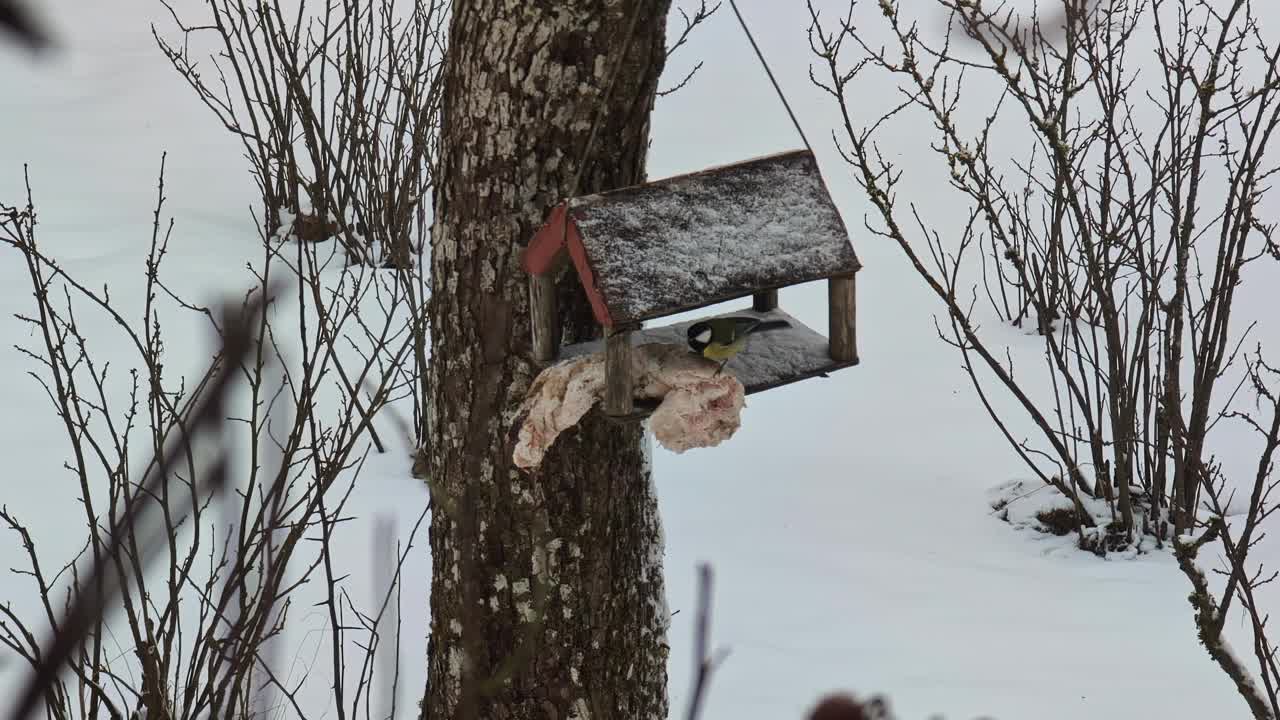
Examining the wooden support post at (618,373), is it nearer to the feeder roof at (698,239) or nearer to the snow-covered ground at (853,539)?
the feeder roof at (698,239)

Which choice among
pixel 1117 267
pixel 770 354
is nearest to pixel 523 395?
pixel 770 354

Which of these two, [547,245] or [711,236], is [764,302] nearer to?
[711,236]

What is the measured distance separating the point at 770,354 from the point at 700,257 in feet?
1.19

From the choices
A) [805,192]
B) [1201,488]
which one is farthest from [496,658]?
[1201,488]

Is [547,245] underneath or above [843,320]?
above

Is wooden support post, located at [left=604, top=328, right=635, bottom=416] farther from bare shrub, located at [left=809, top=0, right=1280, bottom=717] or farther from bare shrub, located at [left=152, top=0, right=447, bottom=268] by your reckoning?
bare shrub, located at [left=809, top=0, right=1280, bottom=717]

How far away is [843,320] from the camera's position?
93.3 inches

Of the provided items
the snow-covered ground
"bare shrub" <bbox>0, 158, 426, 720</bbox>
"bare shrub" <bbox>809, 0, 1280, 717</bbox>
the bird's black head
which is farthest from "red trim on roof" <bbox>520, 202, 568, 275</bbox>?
"bare shrub" <bbox>809, 0, 1280, 717</bbox>

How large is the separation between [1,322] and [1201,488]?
542 cm

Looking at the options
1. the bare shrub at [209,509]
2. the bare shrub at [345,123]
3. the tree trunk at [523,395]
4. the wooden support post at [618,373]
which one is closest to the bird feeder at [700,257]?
the wooden support post at [618,373]

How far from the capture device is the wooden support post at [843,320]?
2.37 metres

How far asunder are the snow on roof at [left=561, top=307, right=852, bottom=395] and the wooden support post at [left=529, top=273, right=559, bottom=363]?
0.11 ft

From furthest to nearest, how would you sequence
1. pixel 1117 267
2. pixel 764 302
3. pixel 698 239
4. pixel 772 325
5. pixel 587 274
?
pixel 1117 267 < pixel 764 302 < pixel 772 325 < pixel 698 239 < pixel 587 274

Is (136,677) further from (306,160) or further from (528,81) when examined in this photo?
(306,160)
